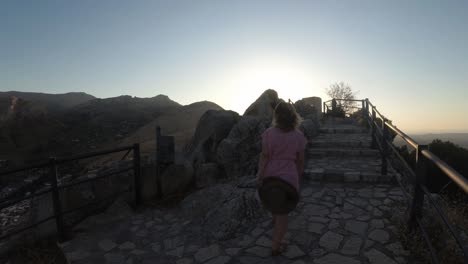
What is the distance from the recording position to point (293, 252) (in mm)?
3350

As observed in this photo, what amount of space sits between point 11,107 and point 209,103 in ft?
105

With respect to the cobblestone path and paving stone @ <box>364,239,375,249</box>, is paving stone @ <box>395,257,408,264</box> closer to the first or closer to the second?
the cobblestone path

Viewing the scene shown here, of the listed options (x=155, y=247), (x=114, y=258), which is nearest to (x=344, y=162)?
(x=155, y=247)

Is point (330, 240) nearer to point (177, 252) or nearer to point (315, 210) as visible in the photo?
point (315, 210)

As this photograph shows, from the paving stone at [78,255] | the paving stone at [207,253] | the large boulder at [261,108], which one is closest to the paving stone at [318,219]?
the paving stone at [207,253]

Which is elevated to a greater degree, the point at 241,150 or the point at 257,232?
the point at 241,150

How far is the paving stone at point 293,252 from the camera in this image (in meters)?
3.28

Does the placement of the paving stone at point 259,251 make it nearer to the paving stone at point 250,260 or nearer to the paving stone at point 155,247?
the paving stone at point 250,260

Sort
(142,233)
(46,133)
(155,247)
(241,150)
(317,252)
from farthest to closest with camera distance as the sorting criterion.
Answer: (46,133) → (241,150) → (142,233) → (155,247) → (317,252)

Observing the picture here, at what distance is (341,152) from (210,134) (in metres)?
3.81

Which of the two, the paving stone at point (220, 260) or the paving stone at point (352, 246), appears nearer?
the paving stone at point (352, 246)

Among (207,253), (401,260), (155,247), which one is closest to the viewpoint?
(401,260)

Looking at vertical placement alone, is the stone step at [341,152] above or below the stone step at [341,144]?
below

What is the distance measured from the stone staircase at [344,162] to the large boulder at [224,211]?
1.82 m
